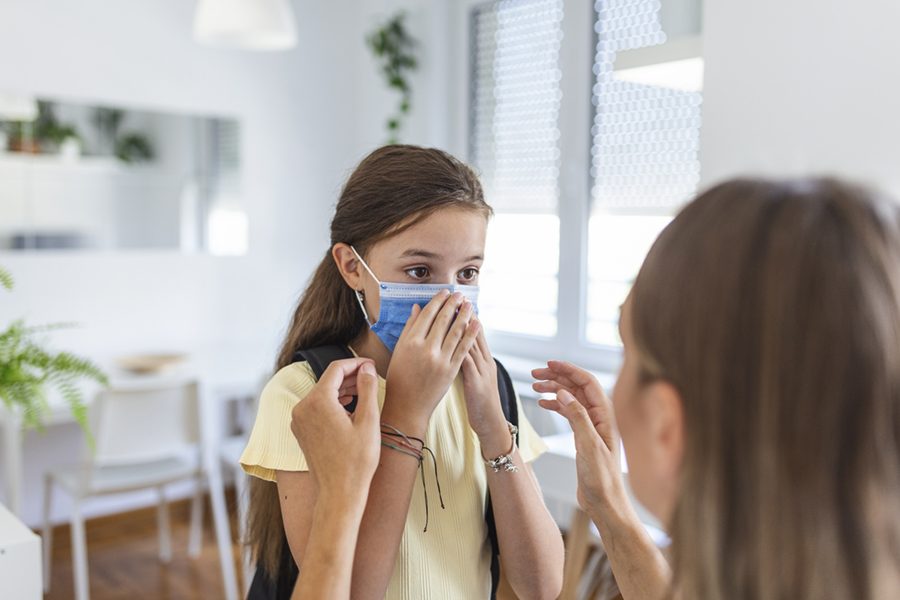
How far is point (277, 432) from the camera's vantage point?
1.08 meters

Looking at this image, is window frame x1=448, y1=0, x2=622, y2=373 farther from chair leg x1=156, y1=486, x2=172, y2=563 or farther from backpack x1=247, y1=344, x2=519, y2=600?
backpack x1=247, y1=344, x2=519, y2=600

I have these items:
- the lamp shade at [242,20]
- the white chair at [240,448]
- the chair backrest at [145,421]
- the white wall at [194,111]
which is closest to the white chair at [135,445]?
the chair backrest at [145,421]

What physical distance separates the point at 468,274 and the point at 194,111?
2824 millimetres

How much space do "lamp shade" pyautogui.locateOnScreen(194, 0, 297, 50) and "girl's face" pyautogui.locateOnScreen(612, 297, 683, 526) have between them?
242 centimetres

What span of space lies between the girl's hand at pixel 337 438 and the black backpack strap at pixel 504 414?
30cm

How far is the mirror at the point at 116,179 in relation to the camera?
10.8 ft

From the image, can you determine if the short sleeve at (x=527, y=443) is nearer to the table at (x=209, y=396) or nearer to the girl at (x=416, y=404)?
the girl at (x=416, y=404)

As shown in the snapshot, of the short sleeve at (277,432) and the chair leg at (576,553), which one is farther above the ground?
the short sleeve at (277,432)

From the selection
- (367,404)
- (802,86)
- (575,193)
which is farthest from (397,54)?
(367,404)

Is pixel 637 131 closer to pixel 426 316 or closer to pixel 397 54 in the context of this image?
pixel 397 54

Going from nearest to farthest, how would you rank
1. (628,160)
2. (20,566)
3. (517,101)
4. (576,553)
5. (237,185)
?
(20,566) → (576,553) → (628,160) → (517,101) → (237,185)

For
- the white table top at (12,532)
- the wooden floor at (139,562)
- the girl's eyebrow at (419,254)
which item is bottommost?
the wooden floor at (139,562)

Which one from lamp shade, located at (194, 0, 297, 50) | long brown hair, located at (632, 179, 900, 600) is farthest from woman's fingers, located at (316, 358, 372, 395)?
lamp shade, located at (194, 0, 297, 50)

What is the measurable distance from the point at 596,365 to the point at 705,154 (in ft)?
Answer: 5.52
